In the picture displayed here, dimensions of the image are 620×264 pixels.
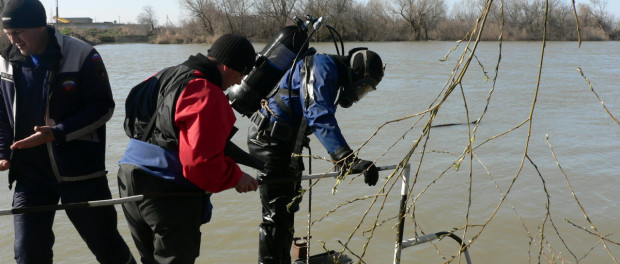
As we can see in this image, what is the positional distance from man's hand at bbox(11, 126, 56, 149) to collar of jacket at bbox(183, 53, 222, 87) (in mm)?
830

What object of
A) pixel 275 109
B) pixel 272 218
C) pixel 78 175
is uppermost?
pixel 275 109

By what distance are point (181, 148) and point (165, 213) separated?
1.21 ft

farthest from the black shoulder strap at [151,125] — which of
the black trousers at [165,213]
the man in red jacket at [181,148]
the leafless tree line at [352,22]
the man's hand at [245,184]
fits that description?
the leafless tree line at [352,22]

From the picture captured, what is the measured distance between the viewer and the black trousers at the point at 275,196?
12.8 feet

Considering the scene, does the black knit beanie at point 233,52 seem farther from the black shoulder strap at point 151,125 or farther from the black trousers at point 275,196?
the black trousers at point 275,196

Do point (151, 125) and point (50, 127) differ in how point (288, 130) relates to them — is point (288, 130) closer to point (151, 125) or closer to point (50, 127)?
point (151, 125)

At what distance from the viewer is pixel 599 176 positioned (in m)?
7.96

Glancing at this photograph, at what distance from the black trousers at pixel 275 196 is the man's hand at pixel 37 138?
51.3 inches

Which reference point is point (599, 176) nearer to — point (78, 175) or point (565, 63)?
point (78, 175)

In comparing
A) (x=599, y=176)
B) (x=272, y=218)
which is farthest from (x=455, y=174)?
(x=272, y=218)

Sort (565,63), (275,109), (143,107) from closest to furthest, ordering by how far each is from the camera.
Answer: (143,107)
(275,109)
(565,63)

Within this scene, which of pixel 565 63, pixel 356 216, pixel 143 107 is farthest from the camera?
pixel 565 63

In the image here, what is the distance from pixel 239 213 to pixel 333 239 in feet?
3.90

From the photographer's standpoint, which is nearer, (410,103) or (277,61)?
(277,61)
